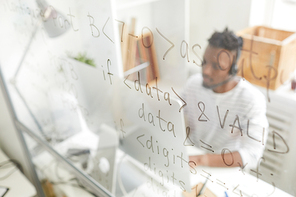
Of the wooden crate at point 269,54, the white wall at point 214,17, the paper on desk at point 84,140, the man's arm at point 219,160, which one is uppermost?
the white wall at point 214,17

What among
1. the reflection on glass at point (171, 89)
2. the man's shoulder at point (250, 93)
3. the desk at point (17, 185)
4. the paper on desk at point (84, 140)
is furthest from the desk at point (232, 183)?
the desk at point (17, 185)

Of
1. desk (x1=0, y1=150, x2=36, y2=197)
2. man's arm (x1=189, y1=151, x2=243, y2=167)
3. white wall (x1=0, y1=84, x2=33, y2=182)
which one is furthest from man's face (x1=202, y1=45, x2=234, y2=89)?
white wall (x1=0, y1=84, x2=33, y2=182)

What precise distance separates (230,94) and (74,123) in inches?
26.2

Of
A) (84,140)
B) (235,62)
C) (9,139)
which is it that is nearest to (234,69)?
(235,62)

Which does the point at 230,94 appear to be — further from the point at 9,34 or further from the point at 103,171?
the point at 9,34

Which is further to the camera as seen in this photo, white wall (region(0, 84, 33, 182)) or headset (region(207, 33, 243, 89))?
white wall (region(0, 84, 33, 182))

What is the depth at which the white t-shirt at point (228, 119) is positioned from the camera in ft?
1.23

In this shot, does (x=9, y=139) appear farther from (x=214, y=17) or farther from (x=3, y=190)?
(x=214, y=17)

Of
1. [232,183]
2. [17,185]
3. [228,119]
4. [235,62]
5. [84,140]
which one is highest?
[235,62]

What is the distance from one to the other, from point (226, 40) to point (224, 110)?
116 mm

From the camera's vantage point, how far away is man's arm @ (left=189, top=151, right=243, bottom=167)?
1.41 feet

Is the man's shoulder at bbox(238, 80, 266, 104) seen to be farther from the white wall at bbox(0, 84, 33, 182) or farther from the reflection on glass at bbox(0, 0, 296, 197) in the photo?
the white wall at bbox(0, 84, 33, 182)

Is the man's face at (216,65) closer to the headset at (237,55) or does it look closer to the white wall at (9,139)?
the headset at (237,55)

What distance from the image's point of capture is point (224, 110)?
16.1 inches
